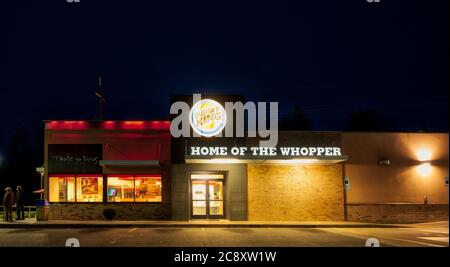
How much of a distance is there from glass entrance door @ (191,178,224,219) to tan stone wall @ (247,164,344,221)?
176 centimetres

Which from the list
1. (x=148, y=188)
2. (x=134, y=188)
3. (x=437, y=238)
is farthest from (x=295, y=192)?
(x=437, y=238)

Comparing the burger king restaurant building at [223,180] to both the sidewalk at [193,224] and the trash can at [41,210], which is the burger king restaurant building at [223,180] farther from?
the sidewalk at [193,224]

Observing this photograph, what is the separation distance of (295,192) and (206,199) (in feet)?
15.3

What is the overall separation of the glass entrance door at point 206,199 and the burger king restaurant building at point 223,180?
0.17 ft

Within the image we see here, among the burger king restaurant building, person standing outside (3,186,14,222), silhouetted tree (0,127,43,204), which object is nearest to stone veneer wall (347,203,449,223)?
the burger king restaurant building

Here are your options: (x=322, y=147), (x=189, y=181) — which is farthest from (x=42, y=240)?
(x=322, y=147)

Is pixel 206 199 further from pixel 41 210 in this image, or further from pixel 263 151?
pixel 41 210

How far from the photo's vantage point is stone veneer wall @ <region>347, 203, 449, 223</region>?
96.8 feet

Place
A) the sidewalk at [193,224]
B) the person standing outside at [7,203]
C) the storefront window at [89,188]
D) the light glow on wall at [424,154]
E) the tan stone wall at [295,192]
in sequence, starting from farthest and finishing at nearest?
the light glow on wall at [424,154] < the storefront window at [89,188] < the tan stone wall at [295,192] < the person standing outside at [7,203] < the sidewalk at [193,224]

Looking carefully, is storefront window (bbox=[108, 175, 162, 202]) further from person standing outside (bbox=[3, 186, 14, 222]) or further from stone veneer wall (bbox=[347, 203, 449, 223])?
stone veneer wall (bbox=[347, 203, 449, 223])

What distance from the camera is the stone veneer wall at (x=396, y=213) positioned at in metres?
29.5

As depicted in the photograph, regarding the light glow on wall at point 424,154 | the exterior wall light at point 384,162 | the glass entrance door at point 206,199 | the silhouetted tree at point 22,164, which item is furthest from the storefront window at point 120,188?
the silhouetted tree at point 22,164

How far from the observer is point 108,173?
29734 millimetres
